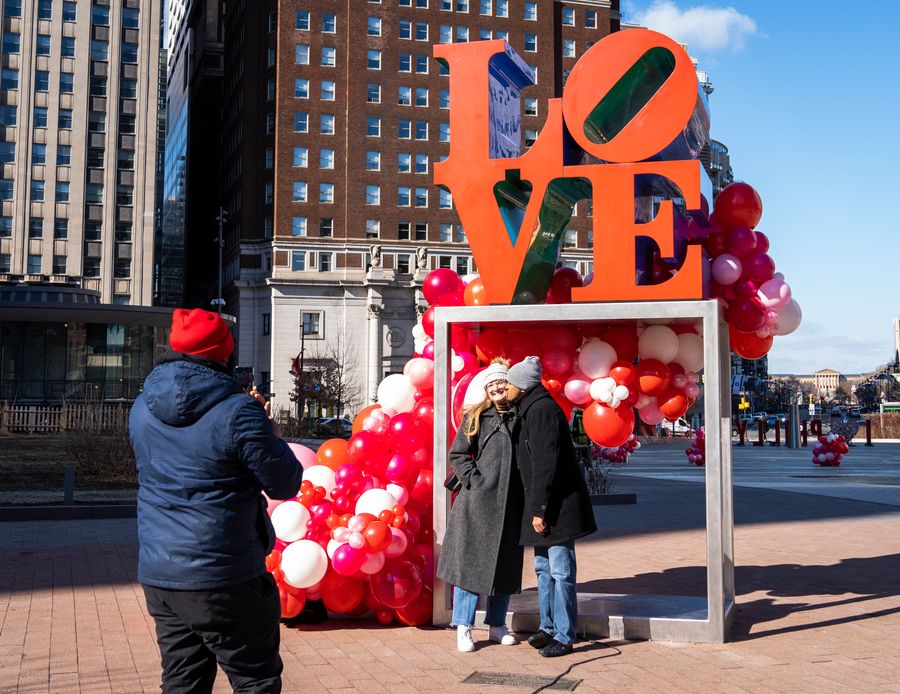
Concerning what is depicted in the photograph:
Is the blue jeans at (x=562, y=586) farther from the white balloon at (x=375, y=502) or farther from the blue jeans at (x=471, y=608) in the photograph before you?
the white balloon at (x=375, y=502)

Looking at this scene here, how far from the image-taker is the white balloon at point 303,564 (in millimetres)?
7539

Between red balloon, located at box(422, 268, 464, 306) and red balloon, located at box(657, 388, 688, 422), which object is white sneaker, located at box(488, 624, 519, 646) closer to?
red balloon, located at box(657, 388, 688, 422)

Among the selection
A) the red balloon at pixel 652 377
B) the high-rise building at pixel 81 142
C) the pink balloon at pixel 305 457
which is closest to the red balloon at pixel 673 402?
the red balloon at pixel 652 377

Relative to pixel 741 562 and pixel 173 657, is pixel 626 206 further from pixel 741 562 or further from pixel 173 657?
pixel 741 562

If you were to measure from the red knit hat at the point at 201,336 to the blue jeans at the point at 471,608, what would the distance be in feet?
10.5

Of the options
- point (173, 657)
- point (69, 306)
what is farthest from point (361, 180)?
point (173, 657)

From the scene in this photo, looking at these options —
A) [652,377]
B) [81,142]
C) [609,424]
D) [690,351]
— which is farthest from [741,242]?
[81,142]

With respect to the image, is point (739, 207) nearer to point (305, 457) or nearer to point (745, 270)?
→ point (745, 270)

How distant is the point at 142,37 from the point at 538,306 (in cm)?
8620

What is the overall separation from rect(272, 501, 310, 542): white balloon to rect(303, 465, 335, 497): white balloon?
0.57 m

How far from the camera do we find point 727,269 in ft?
26.5

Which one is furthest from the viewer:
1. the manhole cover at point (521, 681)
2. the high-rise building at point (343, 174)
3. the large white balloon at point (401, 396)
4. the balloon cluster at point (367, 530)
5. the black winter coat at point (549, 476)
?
the high-rise building at point (343, 174)

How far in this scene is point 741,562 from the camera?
11352 millimetres

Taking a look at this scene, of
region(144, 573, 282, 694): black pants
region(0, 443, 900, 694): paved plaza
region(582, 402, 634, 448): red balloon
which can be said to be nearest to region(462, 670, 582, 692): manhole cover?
region(0, 443, 900, 694): paved plaza
